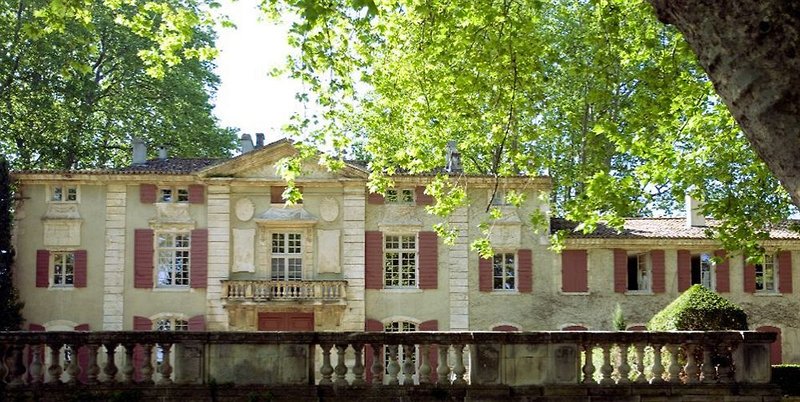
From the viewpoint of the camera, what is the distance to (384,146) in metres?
15.3

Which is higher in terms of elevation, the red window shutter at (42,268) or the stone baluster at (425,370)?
the red window shutter at (42,268)

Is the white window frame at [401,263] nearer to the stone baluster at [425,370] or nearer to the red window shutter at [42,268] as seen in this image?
the red window shutter at [42,268]

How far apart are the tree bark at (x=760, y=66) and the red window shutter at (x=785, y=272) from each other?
27.3 meters

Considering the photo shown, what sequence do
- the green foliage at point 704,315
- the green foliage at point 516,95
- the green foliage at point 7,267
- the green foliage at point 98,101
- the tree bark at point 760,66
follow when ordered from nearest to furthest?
the tree bark at point 760,66
the green foliage at point 516,95
the green foliage at point 704,315
the green foliage at point 7,267
the green foliage at point 98,101

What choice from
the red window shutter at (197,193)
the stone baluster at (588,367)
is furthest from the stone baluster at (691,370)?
the red window shutter at (197,193)

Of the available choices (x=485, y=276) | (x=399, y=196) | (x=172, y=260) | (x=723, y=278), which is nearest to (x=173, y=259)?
(x=172, y=260)

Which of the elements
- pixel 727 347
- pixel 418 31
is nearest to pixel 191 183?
pixel 418 31

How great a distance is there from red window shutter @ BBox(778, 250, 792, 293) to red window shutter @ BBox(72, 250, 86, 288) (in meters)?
22.8

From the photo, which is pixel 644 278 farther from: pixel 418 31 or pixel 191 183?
pixel 418 31

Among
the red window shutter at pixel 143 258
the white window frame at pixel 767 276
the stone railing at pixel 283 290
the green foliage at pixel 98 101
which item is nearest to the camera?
the stone railing at pixel 283 290

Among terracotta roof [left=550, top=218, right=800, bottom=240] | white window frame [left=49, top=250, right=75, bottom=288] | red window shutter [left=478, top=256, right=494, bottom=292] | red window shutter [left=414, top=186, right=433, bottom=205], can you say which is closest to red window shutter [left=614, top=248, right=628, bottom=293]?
terracotta roof [left=550, top=218, right=800, bottom=240]

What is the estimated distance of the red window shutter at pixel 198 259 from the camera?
27422mm

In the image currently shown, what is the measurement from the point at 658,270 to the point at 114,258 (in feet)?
58.2

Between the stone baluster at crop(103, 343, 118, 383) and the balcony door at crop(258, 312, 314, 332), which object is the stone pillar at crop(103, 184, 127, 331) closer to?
the balcony door at crop(258, 312, 314, 332)
